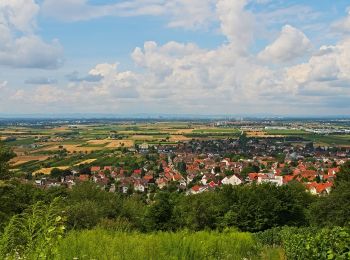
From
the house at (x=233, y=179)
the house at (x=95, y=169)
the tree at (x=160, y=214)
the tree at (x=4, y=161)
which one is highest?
the tree at (x=4, y=161)

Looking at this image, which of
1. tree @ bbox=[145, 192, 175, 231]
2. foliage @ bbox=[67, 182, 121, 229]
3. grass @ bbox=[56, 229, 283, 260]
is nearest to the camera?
grass @ bbox=[56, 229, 283, 260]

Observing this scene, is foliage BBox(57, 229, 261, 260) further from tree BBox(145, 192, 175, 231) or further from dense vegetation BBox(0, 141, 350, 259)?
tree BBox(145, 192, 175, 231)

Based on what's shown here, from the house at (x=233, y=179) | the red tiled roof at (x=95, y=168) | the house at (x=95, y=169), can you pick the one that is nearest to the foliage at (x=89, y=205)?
the house at (x=233, y=179)

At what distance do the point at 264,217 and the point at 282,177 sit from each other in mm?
62337

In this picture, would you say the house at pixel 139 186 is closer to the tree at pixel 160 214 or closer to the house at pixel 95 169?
the house at pixel 95 169

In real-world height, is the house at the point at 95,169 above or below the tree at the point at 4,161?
below

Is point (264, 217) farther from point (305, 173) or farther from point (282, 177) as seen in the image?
point (305, 173)

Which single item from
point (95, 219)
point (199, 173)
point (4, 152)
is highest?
point (4, 152)

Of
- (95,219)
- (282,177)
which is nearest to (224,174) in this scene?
(282,177)

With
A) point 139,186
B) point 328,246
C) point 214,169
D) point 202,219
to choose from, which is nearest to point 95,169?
point 139,186

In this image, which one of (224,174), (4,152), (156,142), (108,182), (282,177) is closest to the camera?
(4,152)

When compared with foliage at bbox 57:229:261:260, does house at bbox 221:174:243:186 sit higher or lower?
lower

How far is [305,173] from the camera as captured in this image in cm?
10281

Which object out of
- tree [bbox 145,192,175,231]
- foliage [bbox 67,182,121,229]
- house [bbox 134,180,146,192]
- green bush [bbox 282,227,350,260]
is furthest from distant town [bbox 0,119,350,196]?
green bush [bbox 282,227,350,260]
